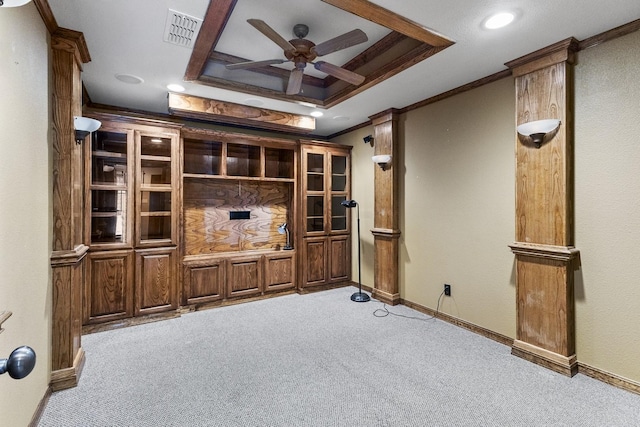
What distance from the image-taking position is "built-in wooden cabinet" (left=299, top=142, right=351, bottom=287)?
469cm

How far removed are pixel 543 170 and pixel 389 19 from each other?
170 centimetres

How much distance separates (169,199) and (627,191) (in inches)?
165

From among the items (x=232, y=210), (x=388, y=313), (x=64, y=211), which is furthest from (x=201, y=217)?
(x=388, y=313)

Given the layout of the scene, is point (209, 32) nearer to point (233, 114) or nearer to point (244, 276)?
point (233, 114)

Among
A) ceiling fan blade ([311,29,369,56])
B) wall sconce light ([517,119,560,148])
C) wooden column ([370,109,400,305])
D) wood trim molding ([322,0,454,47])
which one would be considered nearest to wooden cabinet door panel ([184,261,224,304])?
wooden column ([370,109,400,305])

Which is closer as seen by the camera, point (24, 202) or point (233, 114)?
point (24, 202)

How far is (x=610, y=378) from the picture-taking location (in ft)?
7.47

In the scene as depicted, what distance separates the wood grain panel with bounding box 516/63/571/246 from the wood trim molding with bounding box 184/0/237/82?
7.88ft

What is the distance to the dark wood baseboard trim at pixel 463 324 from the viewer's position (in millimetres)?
2954

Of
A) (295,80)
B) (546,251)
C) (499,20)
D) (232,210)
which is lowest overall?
(546,251)

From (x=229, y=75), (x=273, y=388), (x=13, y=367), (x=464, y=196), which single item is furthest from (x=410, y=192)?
(x=13, y=367)

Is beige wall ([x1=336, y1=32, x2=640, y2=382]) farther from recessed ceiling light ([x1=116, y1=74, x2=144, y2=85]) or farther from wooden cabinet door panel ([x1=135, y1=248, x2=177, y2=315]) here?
recessed ceiling light ([x1=116, y1=74, x2=144, y2=85])

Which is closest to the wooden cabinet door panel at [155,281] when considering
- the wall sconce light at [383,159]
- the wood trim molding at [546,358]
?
the wall sconce light at [383,159]

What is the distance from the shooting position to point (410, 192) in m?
4.00
